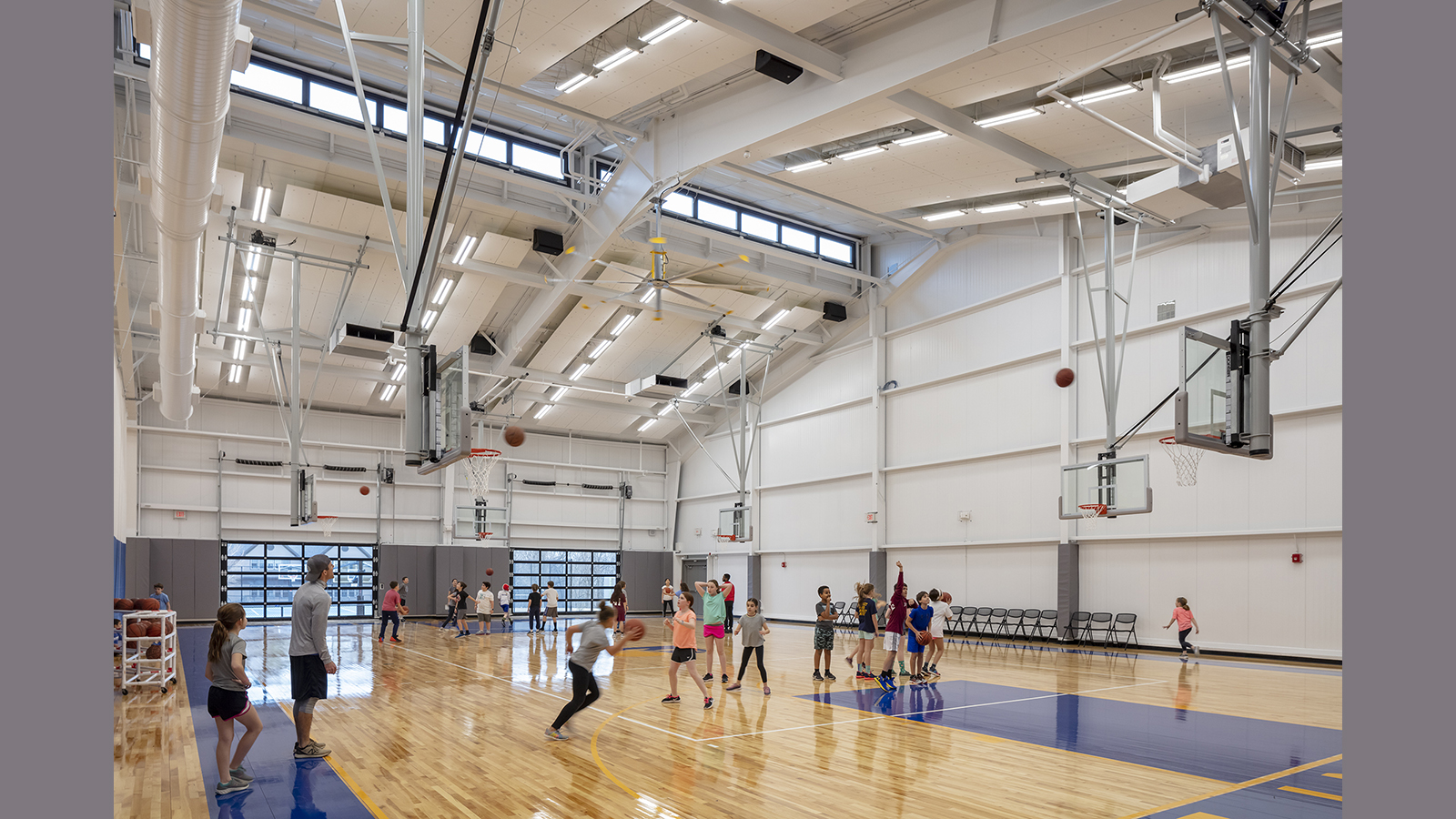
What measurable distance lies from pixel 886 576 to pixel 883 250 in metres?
8.86

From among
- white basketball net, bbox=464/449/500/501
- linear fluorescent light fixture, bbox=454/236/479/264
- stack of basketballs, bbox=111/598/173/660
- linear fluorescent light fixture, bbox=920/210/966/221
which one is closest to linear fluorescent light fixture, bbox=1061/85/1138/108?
linear fluorescent light fixture, bbox=920/210/966/221

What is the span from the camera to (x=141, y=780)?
7383 millimetres

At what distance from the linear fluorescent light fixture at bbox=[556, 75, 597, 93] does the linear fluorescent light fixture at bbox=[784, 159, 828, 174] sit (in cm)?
444

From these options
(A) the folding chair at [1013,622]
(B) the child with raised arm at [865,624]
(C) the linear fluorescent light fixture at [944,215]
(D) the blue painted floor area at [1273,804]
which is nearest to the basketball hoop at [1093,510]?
(A) the folding chair at [1013,622]

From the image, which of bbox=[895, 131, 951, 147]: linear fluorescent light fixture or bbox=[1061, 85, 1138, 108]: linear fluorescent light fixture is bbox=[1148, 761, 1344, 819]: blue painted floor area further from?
bbox=[895, 131, 951, 147]: linear fluorescent light fixture

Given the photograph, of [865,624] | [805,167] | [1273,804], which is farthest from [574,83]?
[1273,804]

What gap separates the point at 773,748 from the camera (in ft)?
28.6

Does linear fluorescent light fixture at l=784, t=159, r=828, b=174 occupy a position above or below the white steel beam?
below

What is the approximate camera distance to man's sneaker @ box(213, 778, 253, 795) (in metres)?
7.02

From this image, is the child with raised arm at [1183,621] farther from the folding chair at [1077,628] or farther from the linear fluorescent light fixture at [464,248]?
the linear fluorescent light fixture at [464,248]

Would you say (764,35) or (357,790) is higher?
(764,35)

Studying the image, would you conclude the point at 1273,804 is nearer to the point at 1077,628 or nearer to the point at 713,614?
the point at 713,614

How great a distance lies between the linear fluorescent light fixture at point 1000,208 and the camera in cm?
1764

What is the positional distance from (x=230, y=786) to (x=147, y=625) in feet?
23.0
